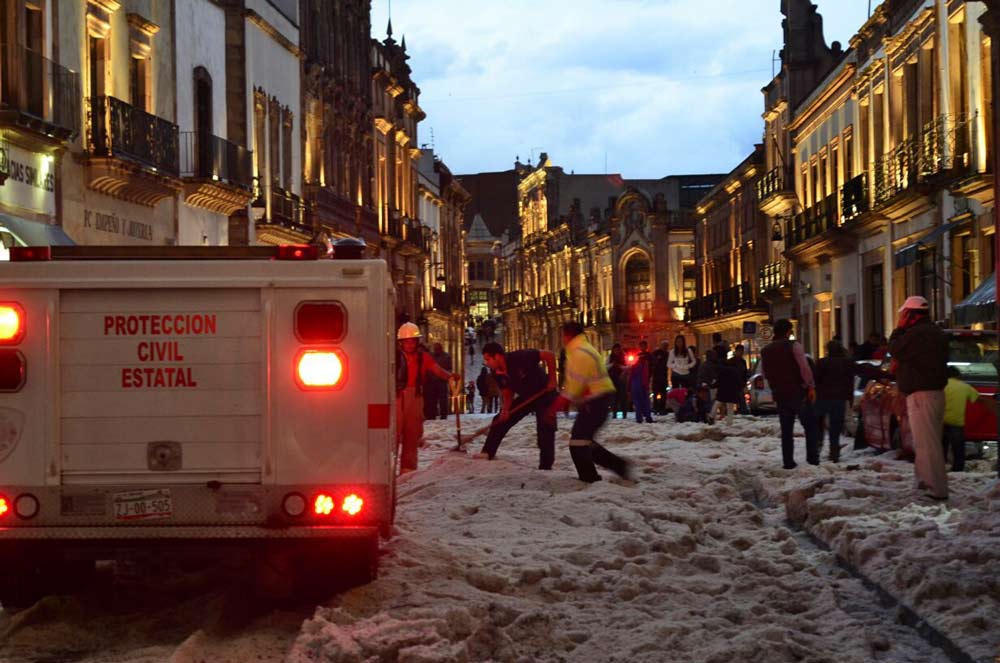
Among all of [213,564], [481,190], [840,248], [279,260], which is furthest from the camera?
[481,190]

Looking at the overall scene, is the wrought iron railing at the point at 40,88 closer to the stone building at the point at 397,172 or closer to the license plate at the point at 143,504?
the license plate at the point at 143,504

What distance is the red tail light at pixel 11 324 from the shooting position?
8.99 metres

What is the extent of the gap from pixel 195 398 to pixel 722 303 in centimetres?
6189

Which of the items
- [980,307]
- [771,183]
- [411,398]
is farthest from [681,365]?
[771,183]

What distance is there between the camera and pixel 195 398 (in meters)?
9.09

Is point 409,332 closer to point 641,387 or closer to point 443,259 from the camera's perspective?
point 641,387

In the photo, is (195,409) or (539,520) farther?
(539,520)

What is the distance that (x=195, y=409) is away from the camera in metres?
9.09

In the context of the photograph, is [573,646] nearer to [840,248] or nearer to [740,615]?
[740,615]

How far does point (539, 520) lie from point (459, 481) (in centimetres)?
312

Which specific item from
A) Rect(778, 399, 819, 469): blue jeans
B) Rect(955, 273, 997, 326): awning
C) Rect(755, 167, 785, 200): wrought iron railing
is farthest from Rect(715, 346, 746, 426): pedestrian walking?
Rect(755, 167, 785, 200): wrought iron railing

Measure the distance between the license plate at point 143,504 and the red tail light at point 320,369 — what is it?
939mm

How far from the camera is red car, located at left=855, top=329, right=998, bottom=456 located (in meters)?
17.7

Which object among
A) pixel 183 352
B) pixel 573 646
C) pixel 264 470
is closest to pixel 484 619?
pixel 573 646
